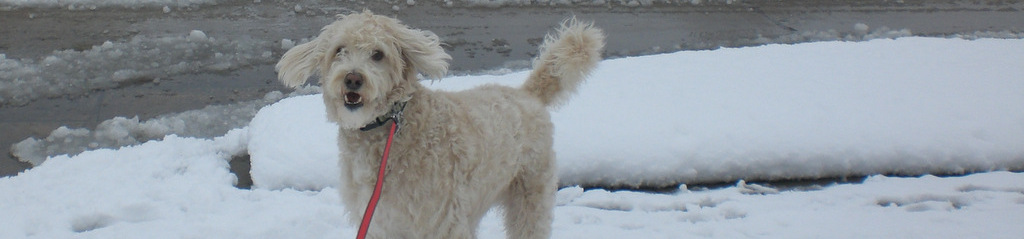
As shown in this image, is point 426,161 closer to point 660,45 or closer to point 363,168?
point 363,168

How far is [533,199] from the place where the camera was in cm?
369

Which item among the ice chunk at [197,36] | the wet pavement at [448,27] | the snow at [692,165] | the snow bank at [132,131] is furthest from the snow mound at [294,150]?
the ice chunk at [197,36]

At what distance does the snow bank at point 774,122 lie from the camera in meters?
5.27

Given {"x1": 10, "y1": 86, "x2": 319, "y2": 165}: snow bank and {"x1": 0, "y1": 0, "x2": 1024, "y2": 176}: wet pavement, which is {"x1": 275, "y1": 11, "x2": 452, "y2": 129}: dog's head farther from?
{"x1": 0, "y1": 0, "x2": 1024, "y2": 176}: wet pavement

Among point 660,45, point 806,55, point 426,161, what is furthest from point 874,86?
point 426,161

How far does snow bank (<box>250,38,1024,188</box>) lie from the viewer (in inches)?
207

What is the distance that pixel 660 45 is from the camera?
8.82 meters

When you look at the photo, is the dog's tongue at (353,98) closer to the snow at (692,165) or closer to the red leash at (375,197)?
the red leash at (375,197)

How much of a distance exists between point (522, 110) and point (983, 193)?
3.42m

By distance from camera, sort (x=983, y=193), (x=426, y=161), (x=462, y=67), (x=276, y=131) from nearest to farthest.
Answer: (x=426, y=161), (x=983, y=193), (x=276, y=131), (x=462, y=67)

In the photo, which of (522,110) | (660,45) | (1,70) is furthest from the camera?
(660,45)

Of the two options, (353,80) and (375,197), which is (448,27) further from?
(353,80)

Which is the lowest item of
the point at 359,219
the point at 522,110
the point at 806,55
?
the point at 359,219

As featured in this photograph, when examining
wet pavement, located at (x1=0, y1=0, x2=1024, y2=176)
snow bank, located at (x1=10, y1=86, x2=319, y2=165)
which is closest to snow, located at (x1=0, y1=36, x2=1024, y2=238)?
snow bank, located at (x1=10, y1=86, x2=319, y2=165)
